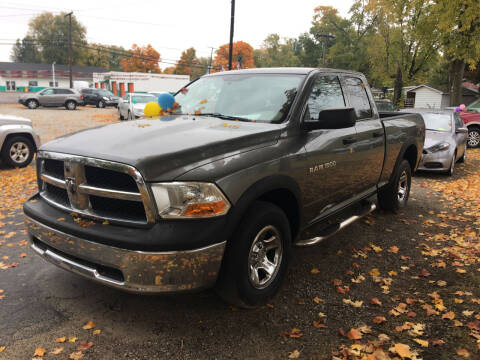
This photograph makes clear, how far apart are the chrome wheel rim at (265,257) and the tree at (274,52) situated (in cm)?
8936

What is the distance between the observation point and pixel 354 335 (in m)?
3.00

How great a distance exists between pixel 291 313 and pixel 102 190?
1813mm

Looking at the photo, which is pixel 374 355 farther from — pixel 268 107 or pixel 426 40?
pixel 426 40

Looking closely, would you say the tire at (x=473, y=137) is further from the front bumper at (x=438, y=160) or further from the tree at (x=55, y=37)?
the tree at (x=55, y=37)

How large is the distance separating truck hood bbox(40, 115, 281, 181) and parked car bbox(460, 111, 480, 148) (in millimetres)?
14635

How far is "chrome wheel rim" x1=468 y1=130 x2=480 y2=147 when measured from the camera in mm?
15500

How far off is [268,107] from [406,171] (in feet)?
11.3

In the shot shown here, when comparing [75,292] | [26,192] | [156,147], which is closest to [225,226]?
[156,147]

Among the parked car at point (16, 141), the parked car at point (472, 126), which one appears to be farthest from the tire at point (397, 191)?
the parked car at point (472, 126)

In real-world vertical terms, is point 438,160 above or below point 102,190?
below

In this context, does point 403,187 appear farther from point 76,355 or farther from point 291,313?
point 76,355

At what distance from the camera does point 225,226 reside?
8.87 ft

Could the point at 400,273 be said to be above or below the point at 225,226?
below

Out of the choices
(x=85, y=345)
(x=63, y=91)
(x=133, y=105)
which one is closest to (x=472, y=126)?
(x=133, y=105)
